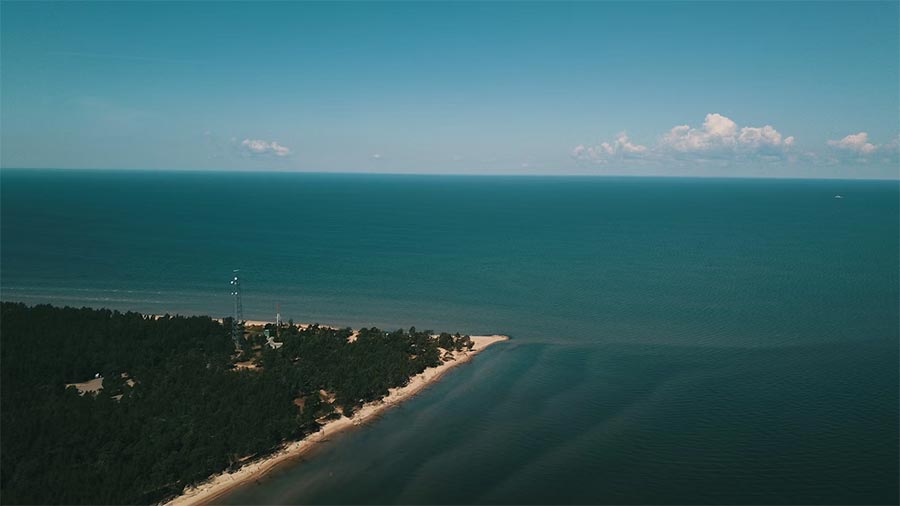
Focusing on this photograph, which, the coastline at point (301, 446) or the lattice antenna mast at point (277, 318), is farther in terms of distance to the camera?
the lattice antenna mast at point (277, 318)

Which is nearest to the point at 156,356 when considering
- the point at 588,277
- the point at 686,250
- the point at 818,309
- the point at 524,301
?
the point at 524,301

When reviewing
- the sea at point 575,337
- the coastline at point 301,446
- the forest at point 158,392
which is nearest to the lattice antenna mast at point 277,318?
the forest at point 158,392

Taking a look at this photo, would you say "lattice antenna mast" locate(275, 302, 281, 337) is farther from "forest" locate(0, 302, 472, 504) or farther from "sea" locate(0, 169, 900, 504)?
"sea" locate(0, 169, 900, 504)

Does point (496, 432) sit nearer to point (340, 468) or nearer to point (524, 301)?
point (340, 468)

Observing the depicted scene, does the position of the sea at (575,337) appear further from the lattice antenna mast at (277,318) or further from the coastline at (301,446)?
the lattice antenna mast at (277,318)

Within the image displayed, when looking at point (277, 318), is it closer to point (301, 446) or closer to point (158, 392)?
point (158, 392)

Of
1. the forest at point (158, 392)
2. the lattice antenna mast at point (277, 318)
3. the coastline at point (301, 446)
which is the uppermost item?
the lattice antenna mast at point (277, 318)
